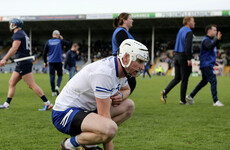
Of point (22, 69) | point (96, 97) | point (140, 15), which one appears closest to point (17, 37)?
point (22, 69)

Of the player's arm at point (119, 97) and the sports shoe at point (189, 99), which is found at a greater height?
the player's arm at point (119, 97)

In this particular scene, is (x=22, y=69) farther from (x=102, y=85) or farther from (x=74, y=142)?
(x=102, y=85)

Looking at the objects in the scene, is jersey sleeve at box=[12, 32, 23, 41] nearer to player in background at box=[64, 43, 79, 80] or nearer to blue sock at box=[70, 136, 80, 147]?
blue sock at box=[70, 136, 80, 147]

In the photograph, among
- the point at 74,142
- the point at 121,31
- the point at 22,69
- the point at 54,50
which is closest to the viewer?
the point at 74,142

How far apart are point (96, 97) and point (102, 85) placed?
0.13 m

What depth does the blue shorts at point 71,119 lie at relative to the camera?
9.54 ft

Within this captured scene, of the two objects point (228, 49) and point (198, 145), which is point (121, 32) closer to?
point (198, 145)

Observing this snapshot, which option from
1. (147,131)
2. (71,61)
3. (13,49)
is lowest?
(71,61)

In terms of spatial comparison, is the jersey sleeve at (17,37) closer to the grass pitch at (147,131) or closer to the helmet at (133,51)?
the grass pitch at (147,131)

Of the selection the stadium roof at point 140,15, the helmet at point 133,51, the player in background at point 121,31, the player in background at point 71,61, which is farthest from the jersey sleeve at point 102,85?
the stadium roof at point 140,15

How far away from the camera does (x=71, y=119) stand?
9.58 ft

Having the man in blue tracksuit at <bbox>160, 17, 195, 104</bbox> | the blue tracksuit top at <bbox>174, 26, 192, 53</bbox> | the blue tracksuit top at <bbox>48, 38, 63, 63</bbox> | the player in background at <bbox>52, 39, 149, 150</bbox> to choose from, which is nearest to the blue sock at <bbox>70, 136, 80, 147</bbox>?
Result: the player in background at <bbox>52, 39, 149, 150</bbox>

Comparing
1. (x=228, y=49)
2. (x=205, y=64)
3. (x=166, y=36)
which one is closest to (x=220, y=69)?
(x=228, y=49)

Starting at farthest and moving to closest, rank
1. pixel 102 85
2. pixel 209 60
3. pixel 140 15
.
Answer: pixel 140 15
pixel 209 60
pixel 102 85
